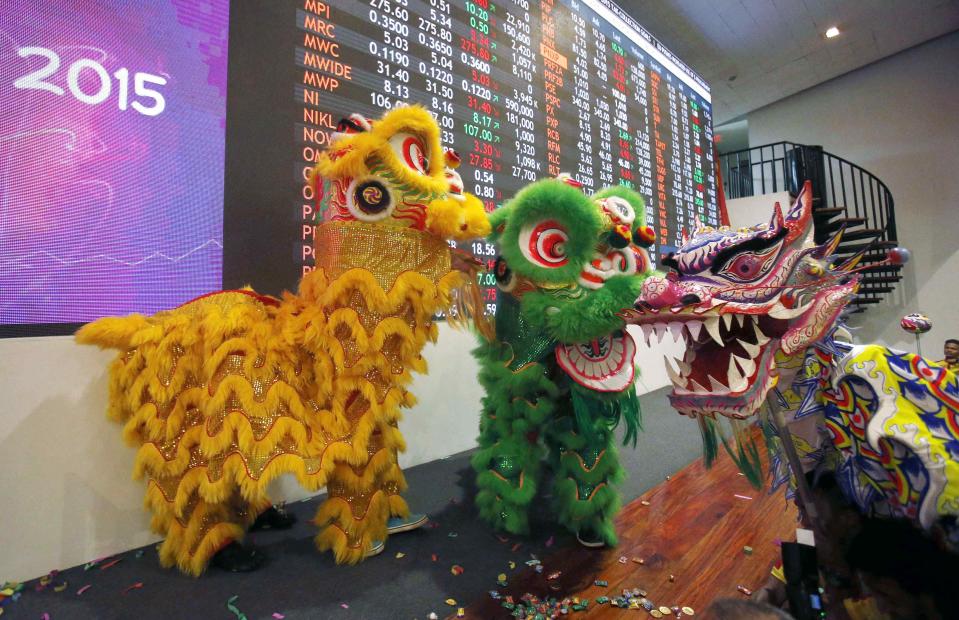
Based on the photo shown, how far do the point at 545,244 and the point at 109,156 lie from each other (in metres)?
1.47

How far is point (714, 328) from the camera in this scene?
907 mm

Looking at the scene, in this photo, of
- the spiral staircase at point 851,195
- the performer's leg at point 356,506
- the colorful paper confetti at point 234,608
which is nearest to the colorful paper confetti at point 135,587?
the colorful paper confetti at point 234,608

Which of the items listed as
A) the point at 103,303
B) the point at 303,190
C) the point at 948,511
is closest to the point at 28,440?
the point at 103,303

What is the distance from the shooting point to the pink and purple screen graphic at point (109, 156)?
1379 millimetres

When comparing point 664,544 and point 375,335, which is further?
point 664,544

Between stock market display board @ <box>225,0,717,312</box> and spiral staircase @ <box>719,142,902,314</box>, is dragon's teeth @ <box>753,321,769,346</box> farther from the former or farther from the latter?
spiral staircase @ <box>719,142,902,314</box>

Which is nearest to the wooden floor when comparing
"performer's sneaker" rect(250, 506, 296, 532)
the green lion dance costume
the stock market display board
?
the green lion dance costume

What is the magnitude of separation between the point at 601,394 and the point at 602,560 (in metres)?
0.49

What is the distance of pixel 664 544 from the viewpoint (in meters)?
1.45

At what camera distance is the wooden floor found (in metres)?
1.19

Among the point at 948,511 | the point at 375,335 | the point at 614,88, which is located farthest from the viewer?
the point at 614,88

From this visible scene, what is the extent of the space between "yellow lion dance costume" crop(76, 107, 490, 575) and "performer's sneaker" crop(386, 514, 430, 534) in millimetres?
116

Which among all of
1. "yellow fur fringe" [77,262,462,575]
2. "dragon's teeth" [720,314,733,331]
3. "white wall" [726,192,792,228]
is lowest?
"yellow fur fringe" [77,262,462,575]

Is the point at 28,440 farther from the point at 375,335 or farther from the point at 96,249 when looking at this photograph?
the point at 375,335
